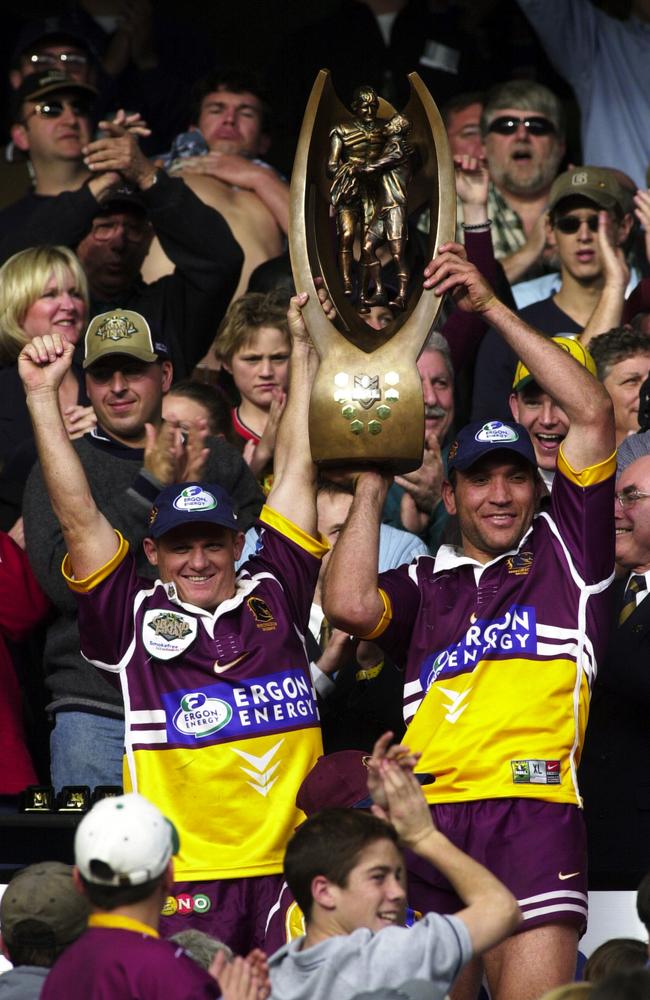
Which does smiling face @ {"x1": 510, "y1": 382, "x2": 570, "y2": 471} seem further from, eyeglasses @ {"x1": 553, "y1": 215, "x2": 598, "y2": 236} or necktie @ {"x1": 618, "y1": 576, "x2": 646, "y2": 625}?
eyeglasses @ {"x1": 553, "y1": 215, "x2": 598, "y2": 236}

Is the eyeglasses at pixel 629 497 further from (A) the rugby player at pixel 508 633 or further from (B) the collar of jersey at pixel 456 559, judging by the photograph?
(B) the collar of jersey at pixel 456 559

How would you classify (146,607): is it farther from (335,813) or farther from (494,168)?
(494,168)

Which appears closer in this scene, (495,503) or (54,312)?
(495,503)

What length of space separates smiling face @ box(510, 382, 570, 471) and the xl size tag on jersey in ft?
5.84

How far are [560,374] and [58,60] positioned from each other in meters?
4.60

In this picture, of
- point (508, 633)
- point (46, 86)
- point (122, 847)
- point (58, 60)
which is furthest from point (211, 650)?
point (58, 60)

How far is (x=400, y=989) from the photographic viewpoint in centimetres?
393

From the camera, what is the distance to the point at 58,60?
922cm

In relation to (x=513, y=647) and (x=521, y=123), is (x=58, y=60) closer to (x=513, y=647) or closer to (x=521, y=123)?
(x=521, y=123)

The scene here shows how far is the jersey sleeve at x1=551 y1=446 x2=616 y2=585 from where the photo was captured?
17.8 ft

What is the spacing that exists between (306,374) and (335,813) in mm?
1965

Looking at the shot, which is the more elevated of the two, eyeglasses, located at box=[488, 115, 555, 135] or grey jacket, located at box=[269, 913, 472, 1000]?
eyeglasses, located at box=[488, 115, 555, 135]

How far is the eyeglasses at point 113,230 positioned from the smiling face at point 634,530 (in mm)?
2878

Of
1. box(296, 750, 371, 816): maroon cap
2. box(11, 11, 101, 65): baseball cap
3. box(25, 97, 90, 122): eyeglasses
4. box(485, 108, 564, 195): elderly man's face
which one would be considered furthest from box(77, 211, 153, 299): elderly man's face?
box(296, 750, 371, 816): maroon cap
